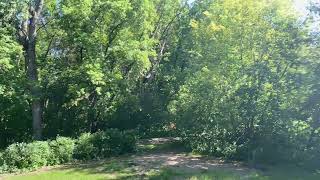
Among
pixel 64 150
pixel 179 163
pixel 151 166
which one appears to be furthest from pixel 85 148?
pixel 179 163

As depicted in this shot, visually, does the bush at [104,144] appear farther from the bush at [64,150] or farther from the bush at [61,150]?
the bush at [61,150]

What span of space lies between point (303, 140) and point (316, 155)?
0.99 m

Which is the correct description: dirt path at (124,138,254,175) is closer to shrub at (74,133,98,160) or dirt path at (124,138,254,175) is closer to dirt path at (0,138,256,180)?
dirt path at (0,138,256,180)

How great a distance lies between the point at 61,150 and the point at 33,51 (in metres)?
8.43

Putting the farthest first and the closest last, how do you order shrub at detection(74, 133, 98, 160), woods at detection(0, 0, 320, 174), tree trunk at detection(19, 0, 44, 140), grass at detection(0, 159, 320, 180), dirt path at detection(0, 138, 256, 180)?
tree trunk at detection(19, 0, 44, 140) < shrub at detection(74, 133, 98, 160) < woods at detection(0, 0, 320, 174) < dirt path at detection(0, 138, 256, 180) < grass at detection(0, 159, 320, 180)

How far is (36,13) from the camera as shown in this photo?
30.0 m

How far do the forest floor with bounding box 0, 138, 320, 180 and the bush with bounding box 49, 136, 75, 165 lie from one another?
3.84 feet

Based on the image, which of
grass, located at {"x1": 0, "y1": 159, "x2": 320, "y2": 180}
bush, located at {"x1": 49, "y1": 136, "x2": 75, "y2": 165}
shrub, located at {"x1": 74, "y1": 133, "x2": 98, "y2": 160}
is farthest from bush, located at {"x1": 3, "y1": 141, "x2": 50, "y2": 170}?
shrub, located at {"x1": 74, "y1": 133, "x2": 98, "y2": 160}

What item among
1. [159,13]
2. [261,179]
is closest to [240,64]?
[261,179]

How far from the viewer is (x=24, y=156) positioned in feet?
75.4

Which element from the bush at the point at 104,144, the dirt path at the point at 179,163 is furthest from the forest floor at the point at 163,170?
the bush at the point at 104,144

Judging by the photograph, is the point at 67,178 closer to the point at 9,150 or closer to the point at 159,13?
the point at 9,150

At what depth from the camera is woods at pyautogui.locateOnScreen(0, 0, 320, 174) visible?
76.1 feet

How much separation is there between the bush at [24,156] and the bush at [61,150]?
2.98 ft
